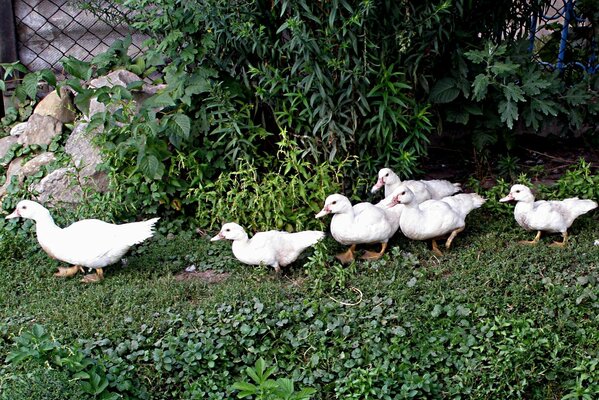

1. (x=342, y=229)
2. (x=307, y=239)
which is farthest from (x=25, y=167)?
(x=342, y=229)

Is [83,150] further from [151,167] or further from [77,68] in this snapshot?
[151,167]

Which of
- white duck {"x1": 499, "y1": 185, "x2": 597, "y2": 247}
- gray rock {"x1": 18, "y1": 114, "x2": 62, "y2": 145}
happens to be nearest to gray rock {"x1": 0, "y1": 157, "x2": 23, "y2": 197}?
gray rock {"x1": 18, "y1": 114, "x2": 62, "y2": 145}

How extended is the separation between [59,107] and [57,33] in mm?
1074

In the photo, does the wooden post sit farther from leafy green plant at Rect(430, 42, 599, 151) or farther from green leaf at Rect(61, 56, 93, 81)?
leafy green plant at Rect(430, 42, 599, 151)

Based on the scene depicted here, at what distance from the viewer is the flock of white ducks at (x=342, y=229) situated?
18.0 ft

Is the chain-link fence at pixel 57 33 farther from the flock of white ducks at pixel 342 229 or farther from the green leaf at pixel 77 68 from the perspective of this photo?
the flock of white ducks at pixel 342 229

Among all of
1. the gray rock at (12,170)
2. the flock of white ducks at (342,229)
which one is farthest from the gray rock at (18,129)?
the flock of white ducks at (342,229)

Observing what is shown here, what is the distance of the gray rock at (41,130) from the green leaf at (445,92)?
335 cm

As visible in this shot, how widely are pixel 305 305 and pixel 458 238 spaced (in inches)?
59.5

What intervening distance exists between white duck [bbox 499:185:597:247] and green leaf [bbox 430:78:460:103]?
3.06 ft

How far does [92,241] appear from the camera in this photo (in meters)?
5.48

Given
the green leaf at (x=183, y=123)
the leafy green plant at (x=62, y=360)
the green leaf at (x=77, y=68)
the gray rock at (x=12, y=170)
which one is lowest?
the gray rock at (x=12, y=170)

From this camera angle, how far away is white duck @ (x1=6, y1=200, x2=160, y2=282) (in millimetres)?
5484

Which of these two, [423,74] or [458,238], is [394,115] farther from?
[458,238]
